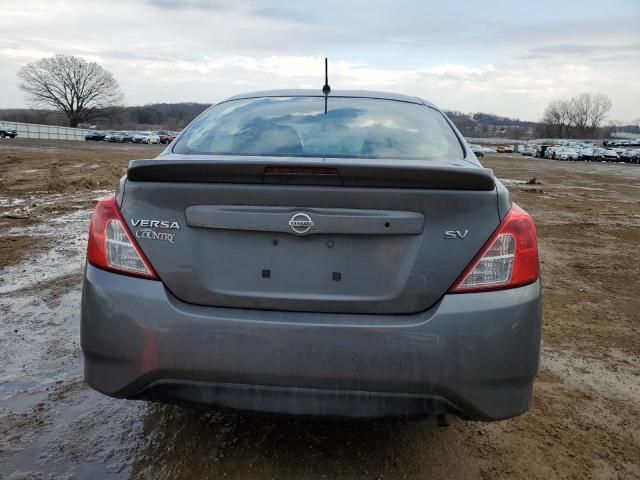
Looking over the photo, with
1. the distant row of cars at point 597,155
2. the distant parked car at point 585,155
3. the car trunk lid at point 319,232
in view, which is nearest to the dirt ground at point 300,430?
the car trunk lid at point 319,232

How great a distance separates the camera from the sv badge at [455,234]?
2.12 m

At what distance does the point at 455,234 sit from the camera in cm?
212

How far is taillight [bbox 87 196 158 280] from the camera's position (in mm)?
2213

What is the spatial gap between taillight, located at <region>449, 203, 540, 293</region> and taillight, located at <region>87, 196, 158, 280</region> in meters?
1.22

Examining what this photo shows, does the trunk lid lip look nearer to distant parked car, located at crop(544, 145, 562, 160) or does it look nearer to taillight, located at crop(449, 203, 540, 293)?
taillight, located at crop(449, 203, 540, 293)


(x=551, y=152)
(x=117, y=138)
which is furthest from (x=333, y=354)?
(x=117, y=138)

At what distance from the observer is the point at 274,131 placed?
3.03 meters

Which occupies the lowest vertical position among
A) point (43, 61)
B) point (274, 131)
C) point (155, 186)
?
point (155, 186)

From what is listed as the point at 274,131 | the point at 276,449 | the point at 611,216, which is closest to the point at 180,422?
the point at 276,449

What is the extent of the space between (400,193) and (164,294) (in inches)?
38.8

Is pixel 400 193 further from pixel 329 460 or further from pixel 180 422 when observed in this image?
pixel 180 422

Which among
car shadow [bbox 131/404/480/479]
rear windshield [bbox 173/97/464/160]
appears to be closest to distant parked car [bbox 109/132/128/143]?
rear windshield [bbox 173/97/464/160]

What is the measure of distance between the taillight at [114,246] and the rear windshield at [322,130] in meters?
0.68

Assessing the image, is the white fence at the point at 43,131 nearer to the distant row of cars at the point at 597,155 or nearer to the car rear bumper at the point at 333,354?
the distant row of cars at the point at 597,155
